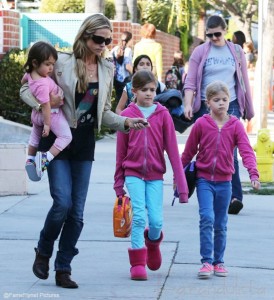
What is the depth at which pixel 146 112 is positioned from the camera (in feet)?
24.9

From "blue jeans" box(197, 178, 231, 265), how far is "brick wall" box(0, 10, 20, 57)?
10787 millimetres

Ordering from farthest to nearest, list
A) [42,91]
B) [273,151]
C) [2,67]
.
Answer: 1. [2,67]
2. [273,151]
3. [42,91]

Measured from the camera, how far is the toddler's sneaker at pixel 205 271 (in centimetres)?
753

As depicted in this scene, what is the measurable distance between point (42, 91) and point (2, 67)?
35.1 ft

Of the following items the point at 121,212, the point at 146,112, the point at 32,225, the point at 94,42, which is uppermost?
the point at 94,42

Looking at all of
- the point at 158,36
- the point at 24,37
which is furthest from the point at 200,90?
the point at 158,36

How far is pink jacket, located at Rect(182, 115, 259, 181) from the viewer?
776 cm

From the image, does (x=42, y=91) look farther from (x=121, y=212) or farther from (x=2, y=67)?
(x=2, y=67)

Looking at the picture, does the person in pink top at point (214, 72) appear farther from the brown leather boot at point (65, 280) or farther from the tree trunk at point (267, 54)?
the tree trunk at point (267, 54)

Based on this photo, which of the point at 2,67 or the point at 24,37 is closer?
the point at 2,67

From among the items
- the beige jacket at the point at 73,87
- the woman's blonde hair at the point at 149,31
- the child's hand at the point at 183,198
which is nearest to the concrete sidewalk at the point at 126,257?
the child's hand at the point at 183,198

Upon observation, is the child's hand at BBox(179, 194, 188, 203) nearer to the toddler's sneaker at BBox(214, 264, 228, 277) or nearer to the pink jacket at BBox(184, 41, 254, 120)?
the toddler's sneaker at BBox(214, 264, 228, 277)

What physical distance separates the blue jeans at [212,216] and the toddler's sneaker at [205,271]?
4cm

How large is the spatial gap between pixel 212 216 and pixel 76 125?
4.02 feet
